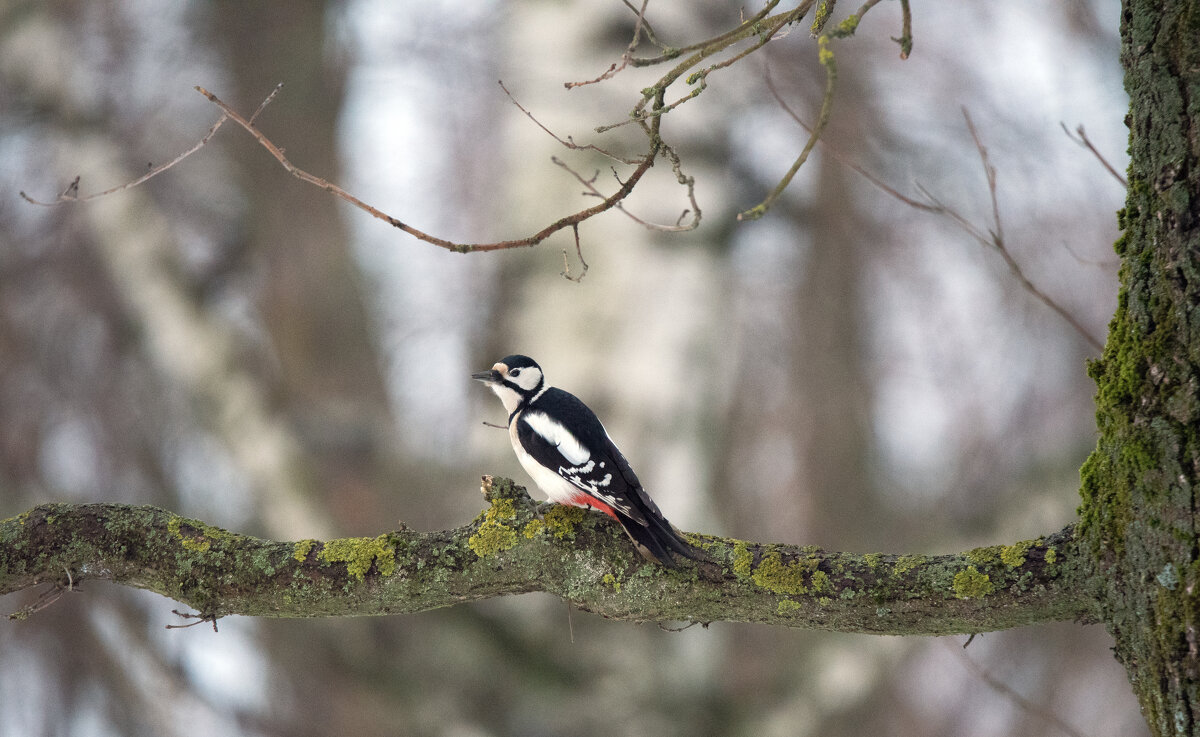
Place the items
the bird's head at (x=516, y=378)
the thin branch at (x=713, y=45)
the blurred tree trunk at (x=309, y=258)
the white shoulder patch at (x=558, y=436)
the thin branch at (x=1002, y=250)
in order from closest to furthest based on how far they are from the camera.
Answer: the thin branch at (x=713, y=45)
the thin branch at (x=1002, y=250)
the white shoulder patch at (x=558, y=436)
the bird's head at (x=516, y=378)
the blurred tree trunk at (x=309, y=258)

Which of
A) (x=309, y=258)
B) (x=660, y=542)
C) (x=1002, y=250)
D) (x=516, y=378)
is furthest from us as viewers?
(x=309, y=258)

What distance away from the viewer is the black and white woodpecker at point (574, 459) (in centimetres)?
263

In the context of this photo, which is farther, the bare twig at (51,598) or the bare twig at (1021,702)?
the bare twig at (1021,702)

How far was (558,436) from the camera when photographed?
3.30m

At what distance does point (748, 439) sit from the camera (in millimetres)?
8562

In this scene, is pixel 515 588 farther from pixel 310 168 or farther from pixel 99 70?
pixel 99 70

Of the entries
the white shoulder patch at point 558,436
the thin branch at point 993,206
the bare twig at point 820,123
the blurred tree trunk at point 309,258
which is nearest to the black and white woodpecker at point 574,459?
the white shoulder patch at point 558,436

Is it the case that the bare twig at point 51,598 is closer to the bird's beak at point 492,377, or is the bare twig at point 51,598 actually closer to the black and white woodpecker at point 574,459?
the black and white woodpecker at point 574,459

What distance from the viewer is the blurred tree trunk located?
6.62 m

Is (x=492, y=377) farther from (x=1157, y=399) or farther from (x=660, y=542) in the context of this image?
(x=1157, y=399)

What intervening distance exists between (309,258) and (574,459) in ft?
14.1

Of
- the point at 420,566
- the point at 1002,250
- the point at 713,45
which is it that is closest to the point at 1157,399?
the point at 1002,250

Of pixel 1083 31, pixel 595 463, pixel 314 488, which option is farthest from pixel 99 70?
pixel 1083 31

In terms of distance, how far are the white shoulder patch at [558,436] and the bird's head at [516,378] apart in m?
0.24
